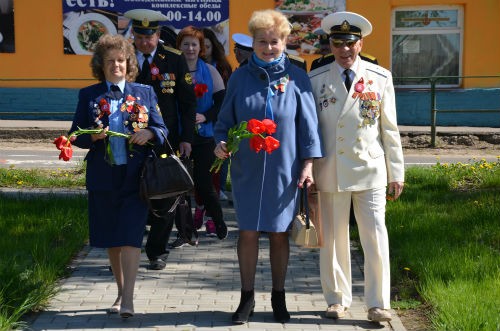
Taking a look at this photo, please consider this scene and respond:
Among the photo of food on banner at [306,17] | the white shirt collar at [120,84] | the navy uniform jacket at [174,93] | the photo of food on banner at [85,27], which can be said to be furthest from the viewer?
the photo of food on banner at [85,27]

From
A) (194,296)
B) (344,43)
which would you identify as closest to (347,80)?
(344,43)

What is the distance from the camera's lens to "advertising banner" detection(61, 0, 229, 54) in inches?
811

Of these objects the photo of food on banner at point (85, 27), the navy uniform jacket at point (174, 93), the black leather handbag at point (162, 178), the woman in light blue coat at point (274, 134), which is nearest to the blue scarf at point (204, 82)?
the navy uniform jacket at point (174, 93)

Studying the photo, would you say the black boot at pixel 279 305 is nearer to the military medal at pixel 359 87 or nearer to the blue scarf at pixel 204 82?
the military medal at pixel 359 87

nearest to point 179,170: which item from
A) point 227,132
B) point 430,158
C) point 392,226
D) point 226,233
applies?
point 227,132

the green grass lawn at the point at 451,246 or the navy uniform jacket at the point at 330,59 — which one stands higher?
the navy uniform jacket at the point at 330,59

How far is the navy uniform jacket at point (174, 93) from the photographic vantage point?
7.25m

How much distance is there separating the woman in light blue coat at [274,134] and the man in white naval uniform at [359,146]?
0.13 m

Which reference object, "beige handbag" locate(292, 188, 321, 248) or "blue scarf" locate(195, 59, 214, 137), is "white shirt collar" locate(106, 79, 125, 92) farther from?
"blue scarf" locate(195, 59, 214, 137)

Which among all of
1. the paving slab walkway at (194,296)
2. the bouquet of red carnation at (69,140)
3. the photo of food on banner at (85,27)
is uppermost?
the photo of food on banner at (85,27)

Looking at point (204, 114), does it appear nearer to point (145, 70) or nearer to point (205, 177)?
point (205, 177)

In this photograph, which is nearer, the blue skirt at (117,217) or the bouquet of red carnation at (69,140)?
the bouquet of red carnation at (69,140)

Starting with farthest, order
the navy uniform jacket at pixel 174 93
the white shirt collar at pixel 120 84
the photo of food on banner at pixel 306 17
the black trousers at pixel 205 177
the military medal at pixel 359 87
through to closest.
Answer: the photo of food on banner at pixel 306 17
the black trousers at pixel 205 177
the navy uniform jacket at pixel 174 93
the white shirt collar at pixel 120 84
the military medal at pixel 359 87

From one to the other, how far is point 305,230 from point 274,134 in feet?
1.96
